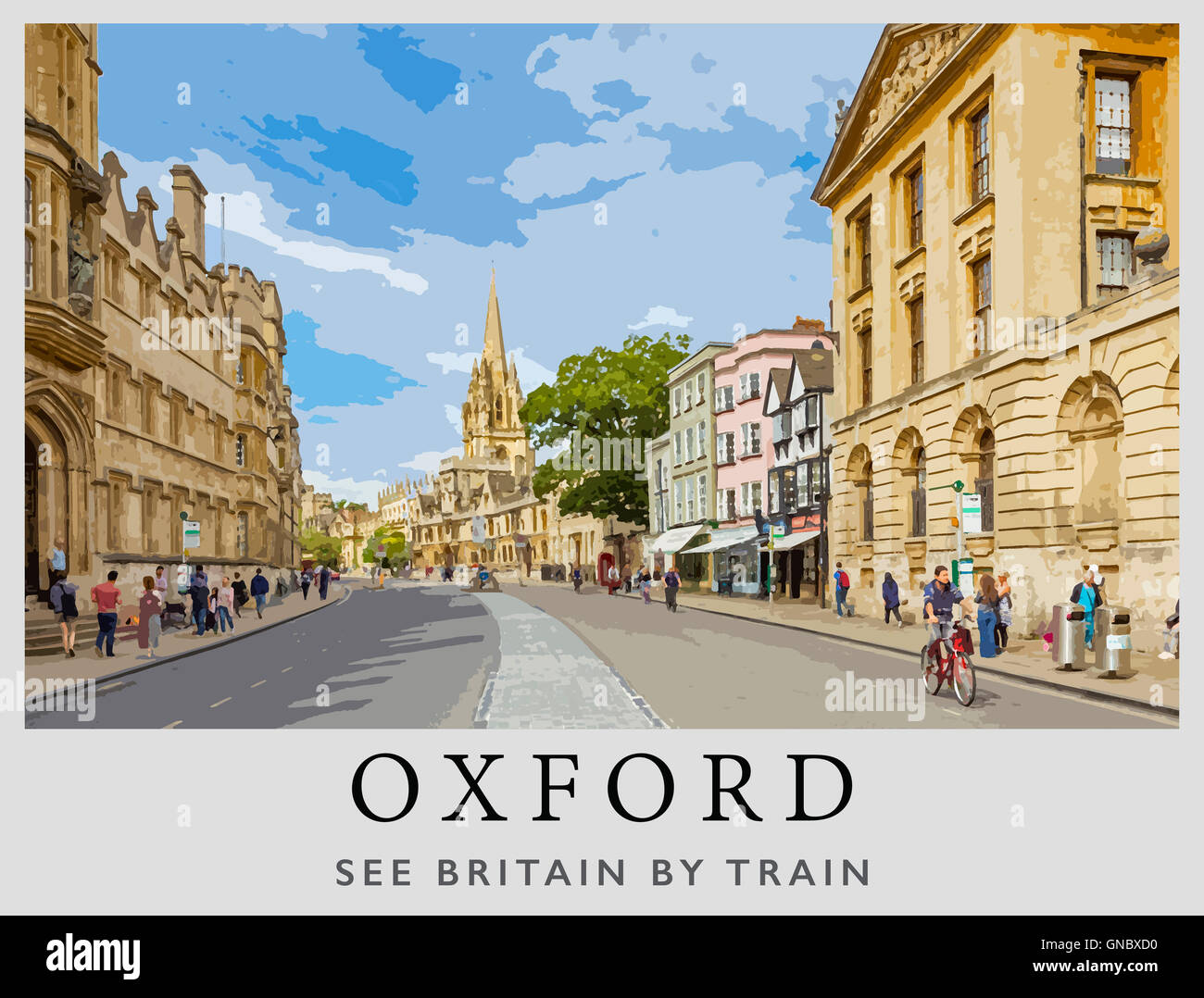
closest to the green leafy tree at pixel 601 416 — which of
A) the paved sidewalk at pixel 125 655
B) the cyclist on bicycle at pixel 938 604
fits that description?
the paved sidewalk at pixel 125 655

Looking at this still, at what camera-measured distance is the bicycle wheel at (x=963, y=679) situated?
38.2ft

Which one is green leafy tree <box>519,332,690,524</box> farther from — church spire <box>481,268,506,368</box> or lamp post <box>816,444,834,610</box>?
church spire <box>481,268,506,368</box>

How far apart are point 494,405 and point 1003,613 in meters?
136

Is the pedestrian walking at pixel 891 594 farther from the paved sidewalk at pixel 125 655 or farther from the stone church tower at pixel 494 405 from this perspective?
the stone church tower at pixel 494 405

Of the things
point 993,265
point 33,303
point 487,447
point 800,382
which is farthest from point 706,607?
point 487,447

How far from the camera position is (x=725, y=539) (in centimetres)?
4725

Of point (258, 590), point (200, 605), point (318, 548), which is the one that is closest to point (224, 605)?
point (200, 605)

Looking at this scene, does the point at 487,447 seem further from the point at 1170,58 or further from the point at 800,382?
the point at 1170,58

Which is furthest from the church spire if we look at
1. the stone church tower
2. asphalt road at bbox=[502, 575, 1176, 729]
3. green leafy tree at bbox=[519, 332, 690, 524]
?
asphalt road at bbox=[502, 575, 1176, 729]

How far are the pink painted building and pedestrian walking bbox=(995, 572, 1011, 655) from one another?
75.3 feet

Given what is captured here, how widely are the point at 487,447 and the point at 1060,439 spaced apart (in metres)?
133

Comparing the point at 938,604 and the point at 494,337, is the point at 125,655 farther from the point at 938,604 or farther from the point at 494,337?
the point at 494,337

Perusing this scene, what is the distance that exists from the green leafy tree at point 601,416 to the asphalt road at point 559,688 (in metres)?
34.7

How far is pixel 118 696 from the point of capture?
1297 cm
